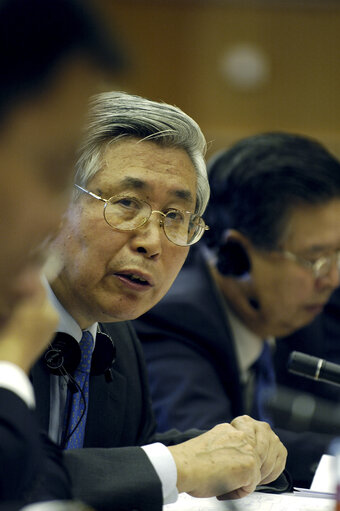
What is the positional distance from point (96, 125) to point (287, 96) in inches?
135

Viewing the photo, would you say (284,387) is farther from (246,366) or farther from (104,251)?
(104,251)

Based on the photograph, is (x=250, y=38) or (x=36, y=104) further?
(x=250, y=38)

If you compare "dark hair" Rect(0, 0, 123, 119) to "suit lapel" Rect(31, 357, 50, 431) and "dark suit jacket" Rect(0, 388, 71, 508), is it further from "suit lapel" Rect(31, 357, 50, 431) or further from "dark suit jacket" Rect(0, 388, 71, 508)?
"suit lapel" Rect(31, 357, 50, 431)

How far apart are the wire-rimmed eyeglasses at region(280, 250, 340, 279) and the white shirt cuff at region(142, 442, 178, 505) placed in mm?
1064

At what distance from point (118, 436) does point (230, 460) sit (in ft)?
1.01

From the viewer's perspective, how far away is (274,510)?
1.19 metres

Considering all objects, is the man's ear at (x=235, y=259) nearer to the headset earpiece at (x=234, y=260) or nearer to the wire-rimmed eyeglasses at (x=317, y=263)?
the headset earpiece at (x=234, y=260)

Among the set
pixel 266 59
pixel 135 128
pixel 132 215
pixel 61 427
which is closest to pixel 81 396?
pixel 61 427

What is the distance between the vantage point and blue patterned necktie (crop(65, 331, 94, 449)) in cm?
129

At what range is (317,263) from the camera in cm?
213

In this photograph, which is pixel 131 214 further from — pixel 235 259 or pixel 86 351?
pixel 235 259

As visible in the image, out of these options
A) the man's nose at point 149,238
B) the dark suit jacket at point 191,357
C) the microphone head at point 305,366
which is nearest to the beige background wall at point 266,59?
the dark suit jacket at point 191,357

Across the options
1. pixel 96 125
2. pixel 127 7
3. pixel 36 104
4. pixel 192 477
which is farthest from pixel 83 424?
pixel 127 7

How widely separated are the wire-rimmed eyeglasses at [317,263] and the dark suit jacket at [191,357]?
24 centimetres
